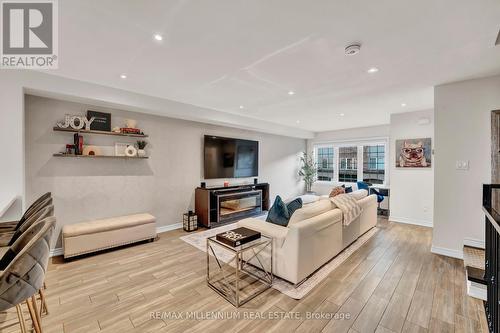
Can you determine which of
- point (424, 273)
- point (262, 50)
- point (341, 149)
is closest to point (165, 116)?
point (262, 50)

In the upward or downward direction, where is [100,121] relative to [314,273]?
upward

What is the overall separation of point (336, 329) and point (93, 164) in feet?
13.2

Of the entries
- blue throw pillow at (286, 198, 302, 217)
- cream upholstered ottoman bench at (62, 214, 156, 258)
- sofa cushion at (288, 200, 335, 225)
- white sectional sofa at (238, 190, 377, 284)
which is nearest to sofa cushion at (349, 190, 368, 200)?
white sectional sofa at (238, 190, 377, 284)

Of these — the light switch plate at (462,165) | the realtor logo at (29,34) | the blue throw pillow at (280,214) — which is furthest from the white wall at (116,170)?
the light switch plate at (462,165)

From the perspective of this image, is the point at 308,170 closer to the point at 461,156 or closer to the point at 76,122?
the point at 461,156

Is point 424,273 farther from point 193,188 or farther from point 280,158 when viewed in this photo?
point 280,158

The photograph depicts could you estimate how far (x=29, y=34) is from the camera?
6.71ft

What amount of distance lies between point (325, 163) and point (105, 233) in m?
6.80

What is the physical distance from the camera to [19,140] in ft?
8.56

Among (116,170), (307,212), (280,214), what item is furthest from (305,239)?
(116,170)

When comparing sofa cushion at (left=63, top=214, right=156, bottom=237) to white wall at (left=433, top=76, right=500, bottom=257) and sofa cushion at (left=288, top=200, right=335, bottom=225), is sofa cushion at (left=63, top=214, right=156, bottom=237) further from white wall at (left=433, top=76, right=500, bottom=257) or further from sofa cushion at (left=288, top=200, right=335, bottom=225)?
white wall at (left=433, top=76, right=500, bottom=257)

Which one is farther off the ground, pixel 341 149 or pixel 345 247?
pixel 341 149

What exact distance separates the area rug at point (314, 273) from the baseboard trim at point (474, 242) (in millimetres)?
1281

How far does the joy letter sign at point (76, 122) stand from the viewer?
3.23 meters
